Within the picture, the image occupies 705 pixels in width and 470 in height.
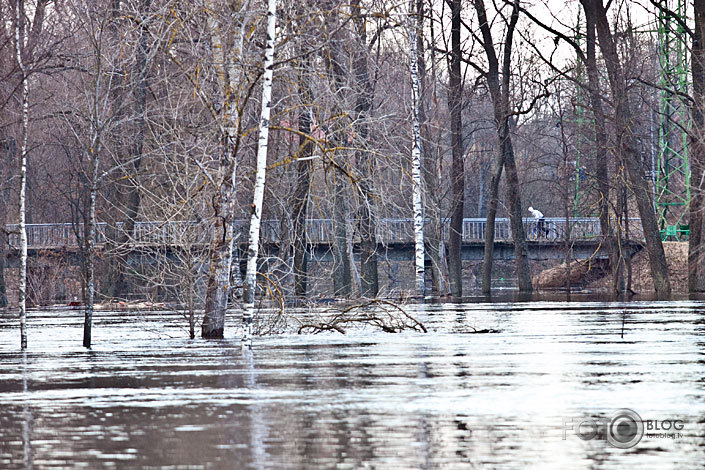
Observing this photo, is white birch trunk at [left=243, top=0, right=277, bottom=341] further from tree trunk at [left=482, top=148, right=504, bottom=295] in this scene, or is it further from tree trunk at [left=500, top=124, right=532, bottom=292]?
tree trunk at [left=482, top=148, right=504, bottom=295]

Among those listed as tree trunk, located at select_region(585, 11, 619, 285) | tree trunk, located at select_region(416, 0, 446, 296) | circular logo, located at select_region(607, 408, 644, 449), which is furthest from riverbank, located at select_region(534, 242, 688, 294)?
circular logo, located at select_region(607, 408, 644, 449)

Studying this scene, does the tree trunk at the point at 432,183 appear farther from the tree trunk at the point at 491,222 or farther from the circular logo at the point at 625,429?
the circular logo at the point at 625,429

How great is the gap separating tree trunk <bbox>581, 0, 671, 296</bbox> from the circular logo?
105 feet

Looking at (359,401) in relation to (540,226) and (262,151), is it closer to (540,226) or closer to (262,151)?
(262,151)

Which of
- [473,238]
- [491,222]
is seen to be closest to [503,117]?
[491,222]

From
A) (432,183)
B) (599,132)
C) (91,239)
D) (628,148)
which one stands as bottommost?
(91,239)

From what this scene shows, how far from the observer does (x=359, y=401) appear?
41.1 feet

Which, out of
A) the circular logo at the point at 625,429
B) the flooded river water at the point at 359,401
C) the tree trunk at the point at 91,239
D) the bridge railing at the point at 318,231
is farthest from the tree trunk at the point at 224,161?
the bridge railing at the point at 318,231

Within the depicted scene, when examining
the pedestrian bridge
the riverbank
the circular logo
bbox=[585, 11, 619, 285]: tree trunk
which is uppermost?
bbox=[585, 11, 619, 285]: tree trunk

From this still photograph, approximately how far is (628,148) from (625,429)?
3332 cm

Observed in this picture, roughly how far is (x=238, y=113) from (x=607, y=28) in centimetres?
2496

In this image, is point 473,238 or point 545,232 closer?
point 545,232

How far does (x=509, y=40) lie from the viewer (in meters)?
46.8

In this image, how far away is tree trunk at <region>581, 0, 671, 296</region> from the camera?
42.2m
